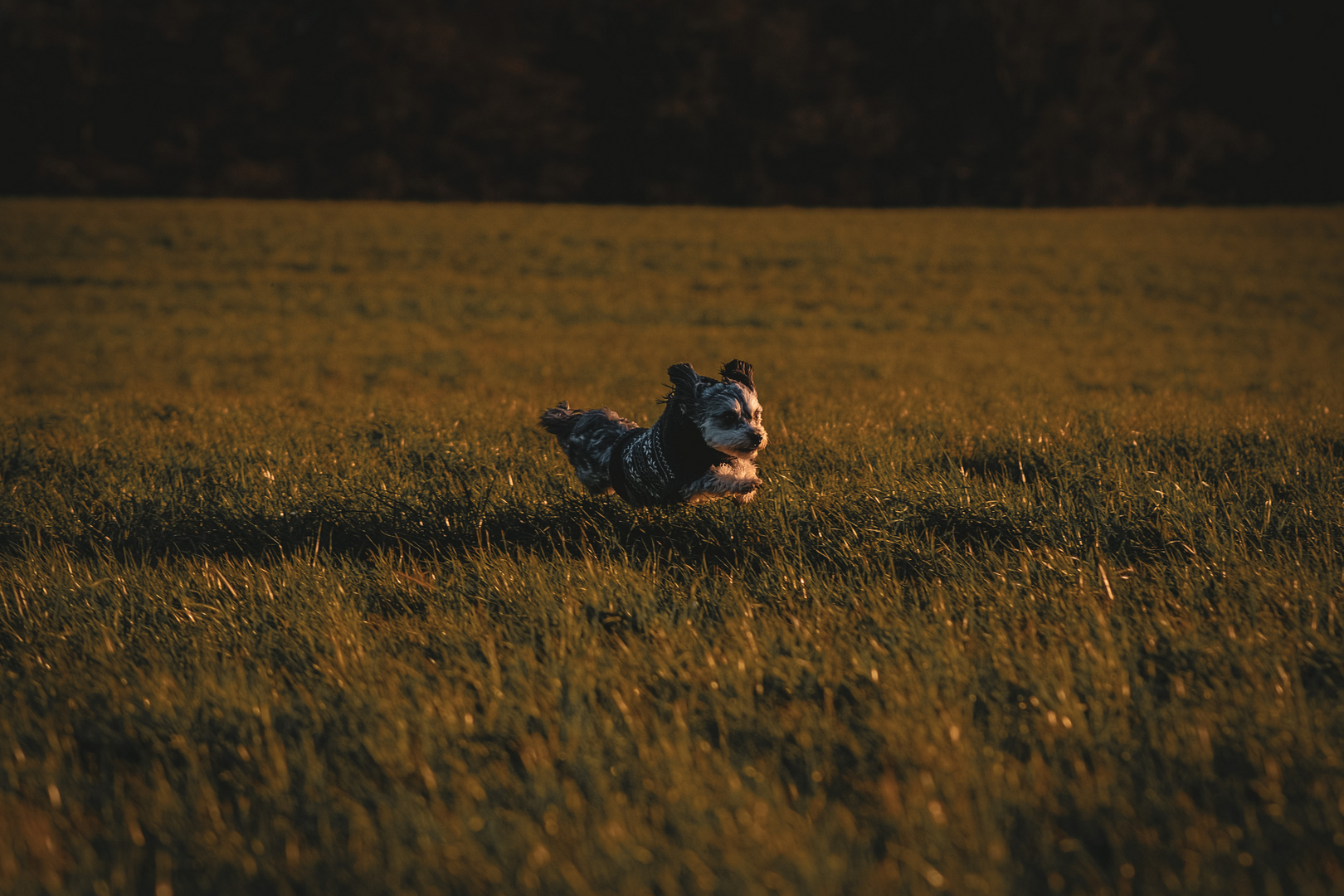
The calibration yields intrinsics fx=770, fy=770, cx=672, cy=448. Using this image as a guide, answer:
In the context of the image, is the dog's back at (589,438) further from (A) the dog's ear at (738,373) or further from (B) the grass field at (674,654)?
(A) the dog's ear at (738,373)

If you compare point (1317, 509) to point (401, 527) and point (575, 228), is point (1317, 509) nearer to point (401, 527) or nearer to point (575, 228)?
point (401, 527)

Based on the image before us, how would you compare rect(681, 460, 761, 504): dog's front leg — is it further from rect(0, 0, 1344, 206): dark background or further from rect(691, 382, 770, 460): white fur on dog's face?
rect(0, 0, 1344, 206): dark background

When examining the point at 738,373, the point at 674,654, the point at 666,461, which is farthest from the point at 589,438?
the point at 674,654

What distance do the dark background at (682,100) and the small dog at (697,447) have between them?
3440cm

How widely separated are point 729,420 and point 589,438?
1141mm


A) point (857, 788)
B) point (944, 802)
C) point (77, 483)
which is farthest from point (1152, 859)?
point (77, 483)

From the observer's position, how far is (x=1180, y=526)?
3.66m

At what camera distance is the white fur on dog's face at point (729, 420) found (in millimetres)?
3896

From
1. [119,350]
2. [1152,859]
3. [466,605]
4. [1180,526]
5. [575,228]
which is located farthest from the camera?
[575,228]

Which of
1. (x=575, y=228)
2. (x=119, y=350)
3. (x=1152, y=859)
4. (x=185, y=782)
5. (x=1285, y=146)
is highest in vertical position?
(x=1285, y=146)

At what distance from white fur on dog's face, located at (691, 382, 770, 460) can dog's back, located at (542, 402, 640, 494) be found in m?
0.71

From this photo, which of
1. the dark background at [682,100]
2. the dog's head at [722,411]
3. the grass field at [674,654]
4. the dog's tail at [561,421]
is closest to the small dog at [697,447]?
the dog's head at [722,411]

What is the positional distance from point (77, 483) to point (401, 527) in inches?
98.9

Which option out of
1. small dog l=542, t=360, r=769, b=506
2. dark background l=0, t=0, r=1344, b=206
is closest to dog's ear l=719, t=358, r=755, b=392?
small dog l=542, t=360, r=769, b=506
